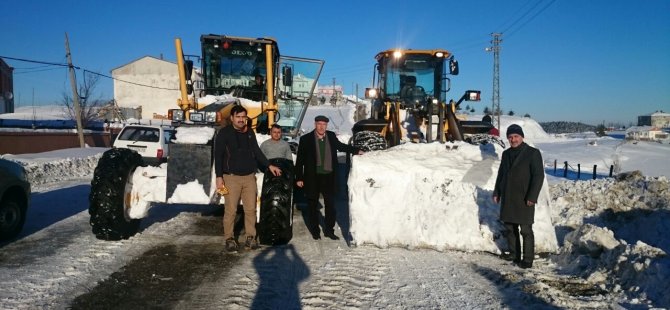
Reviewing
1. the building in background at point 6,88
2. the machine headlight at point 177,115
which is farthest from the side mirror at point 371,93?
the building in background at point 6,88

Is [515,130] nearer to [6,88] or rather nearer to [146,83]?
[146,83]

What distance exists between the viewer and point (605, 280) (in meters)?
4.50

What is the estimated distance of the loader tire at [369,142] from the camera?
25.5 feet

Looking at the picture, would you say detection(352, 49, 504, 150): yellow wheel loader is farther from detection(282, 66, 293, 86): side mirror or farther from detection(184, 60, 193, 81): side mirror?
detection(184, 60, 193, 81): side mirror

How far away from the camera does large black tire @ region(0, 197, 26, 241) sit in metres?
5.85

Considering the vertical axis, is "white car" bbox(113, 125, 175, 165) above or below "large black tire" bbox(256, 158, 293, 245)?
above

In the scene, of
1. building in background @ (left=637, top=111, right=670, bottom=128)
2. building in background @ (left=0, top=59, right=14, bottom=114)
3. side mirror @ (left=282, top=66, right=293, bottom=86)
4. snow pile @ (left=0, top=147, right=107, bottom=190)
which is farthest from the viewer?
building in background @ (left=637, top=111, right=670, bottom=128)

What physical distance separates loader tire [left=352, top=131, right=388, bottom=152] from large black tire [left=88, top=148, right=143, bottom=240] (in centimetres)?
355

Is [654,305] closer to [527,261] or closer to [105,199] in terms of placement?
[527,261]

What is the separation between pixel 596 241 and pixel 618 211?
3969mm

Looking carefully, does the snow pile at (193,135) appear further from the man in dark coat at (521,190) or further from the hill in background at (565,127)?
the hill in background at (565,127)

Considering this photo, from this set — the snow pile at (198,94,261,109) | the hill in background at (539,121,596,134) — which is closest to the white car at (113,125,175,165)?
the snow pile at (198,94,261,109)

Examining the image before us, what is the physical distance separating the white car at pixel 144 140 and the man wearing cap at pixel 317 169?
8413 mm

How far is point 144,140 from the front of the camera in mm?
14141
